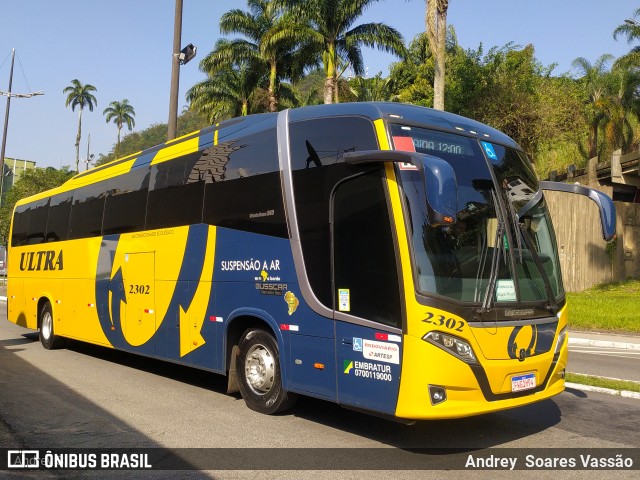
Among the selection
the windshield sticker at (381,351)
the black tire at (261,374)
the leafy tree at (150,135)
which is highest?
the leafy tree at (150,135)

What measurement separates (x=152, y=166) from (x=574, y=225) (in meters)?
19.9

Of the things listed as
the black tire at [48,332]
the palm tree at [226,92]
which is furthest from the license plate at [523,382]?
the palm tree at [226,92]

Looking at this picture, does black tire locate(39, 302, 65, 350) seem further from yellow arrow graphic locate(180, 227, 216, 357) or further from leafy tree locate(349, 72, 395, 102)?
leafy tree locate(349, 72, 395, 102)

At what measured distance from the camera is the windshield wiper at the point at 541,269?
6.16 m

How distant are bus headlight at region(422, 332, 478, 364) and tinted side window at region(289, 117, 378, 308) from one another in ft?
3.99

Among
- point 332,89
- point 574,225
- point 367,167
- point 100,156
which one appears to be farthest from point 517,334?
point 100,156

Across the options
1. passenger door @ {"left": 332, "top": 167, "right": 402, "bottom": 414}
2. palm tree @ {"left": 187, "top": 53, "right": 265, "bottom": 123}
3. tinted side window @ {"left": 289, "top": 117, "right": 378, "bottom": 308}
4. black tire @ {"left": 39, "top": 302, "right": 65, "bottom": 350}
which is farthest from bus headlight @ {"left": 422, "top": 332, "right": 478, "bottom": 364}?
palm tree @ {"left": 187, "top": 53, "right": 265, "bottom": 123}

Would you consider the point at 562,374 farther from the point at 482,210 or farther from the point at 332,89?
the point at 332,89

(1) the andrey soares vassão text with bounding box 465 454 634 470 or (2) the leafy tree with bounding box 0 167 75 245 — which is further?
(2) the leafy tree with bounding box 0 167 75 245

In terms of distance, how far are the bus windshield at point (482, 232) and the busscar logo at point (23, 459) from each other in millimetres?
3804

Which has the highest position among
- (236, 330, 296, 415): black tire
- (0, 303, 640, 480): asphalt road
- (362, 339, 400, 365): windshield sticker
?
(362, 339, 400, 365): windshield sticker

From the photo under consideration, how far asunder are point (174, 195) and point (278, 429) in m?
4.06

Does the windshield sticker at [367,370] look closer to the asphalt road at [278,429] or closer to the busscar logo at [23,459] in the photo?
the asphalt road at [278,429]

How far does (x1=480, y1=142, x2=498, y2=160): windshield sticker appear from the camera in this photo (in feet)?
21.0
